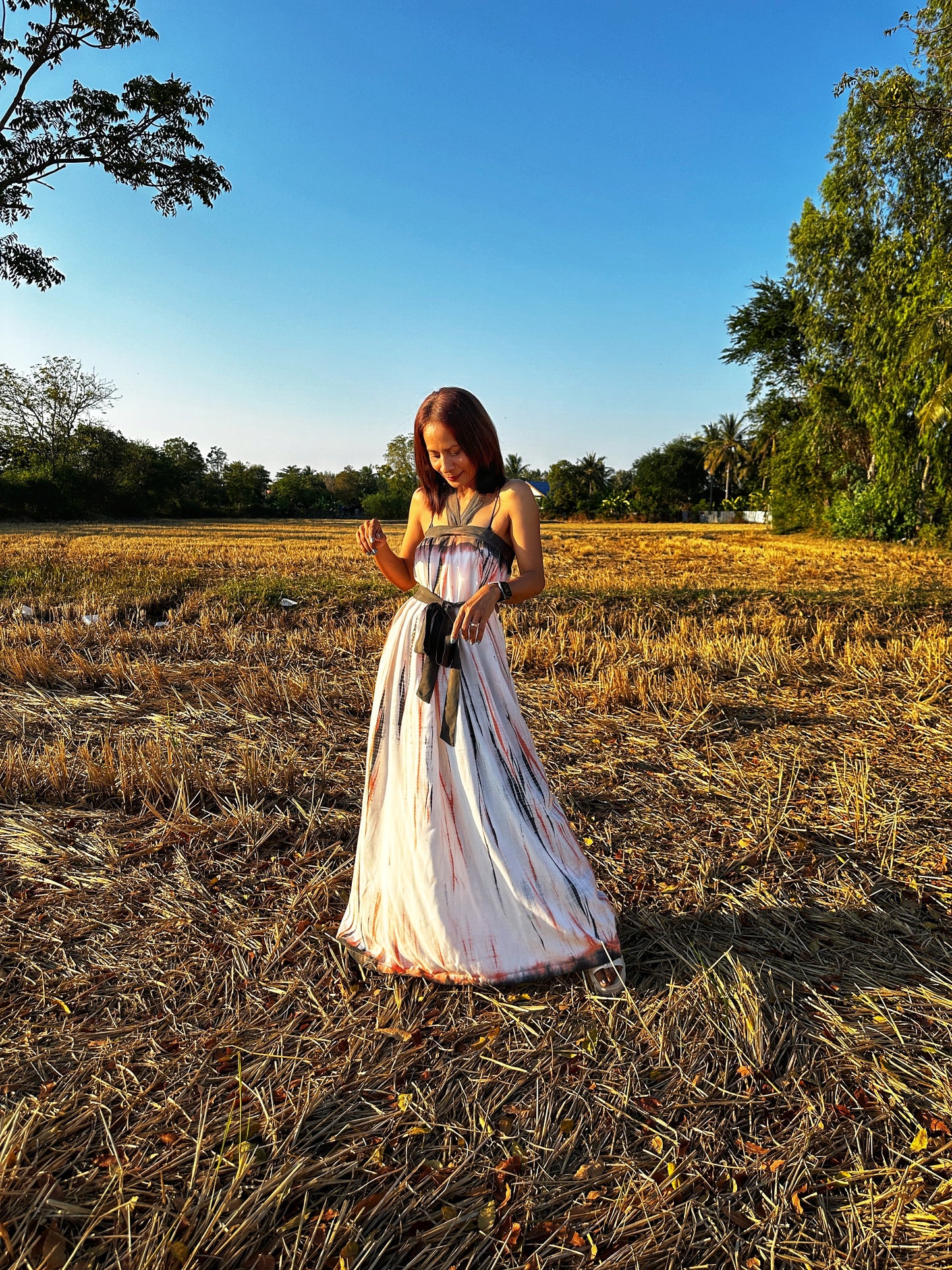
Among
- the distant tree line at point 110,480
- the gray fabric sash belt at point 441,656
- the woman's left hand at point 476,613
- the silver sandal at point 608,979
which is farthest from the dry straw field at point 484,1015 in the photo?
the distant tree line at point 110,480

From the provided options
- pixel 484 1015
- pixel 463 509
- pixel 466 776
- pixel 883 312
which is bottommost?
pixel 484 1015

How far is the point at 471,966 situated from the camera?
7.95 ft

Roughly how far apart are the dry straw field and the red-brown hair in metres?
1.77

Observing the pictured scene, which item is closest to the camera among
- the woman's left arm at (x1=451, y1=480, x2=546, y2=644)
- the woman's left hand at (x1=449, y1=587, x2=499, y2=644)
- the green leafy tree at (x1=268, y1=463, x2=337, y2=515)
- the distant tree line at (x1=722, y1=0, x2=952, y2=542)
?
the woman's left hand at (x1=449, y1=587, x2=499, y2=644)

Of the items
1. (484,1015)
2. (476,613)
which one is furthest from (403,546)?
(484,1015)

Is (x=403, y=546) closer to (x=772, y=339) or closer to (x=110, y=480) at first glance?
(x=772, y=339)

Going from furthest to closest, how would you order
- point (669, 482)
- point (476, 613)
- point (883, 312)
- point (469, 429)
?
point (669, 482) < point (883, 312) < point (469, 429) < point (476, 613)

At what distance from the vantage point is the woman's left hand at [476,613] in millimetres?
2119

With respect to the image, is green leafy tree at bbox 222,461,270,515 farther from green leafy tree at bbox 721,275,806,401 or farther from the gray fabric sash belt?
the gray fabric sash belt

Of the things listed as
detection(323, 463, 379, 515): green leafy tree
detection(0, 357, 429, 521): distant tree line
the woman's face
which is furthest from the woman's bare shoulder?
detection(323, 463, 379, 515): green leafy tree

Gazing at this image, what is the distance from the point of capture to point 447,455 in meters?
2.31

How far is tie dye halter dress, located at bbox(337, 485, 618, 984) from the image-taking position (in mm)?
2379

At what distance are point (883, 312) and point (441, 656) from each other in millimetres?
21448

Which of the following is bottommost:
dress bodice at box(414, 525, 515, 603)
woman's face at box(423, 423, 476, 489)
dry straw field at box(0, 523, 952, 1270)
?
dry straw field at box(0, 523, 952, 1270)
